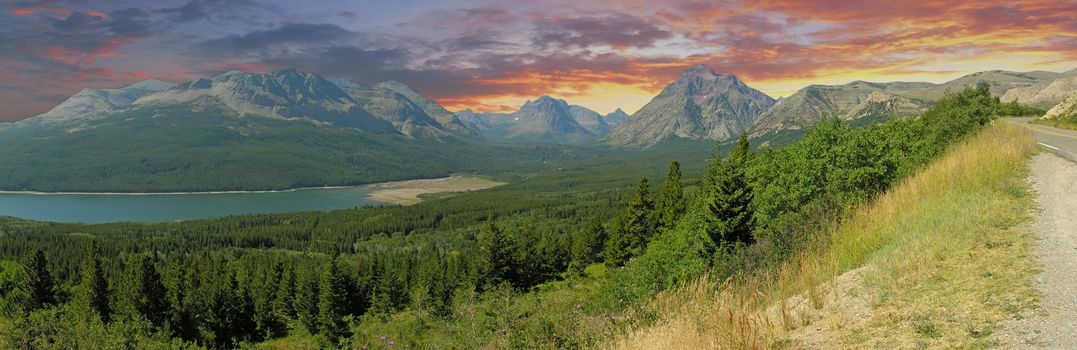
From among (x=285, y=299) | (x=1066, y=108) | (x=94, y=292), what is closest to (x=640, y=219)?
(x=1066, y=108)

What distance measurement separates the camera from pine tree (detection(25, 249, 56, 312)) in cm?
8531

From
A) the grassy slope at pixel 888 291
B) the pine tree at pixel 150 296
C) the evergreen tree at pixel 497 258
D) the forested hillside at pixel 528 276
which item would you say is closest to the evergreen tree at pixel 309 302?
the forested hillside at pixel 528 276

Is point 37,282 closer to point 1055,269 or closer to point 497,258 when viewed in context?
point 497,258

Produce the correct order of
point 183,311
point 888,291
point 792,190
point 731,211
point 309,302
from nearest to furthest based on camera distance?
point 888,291 < point 792,190 < point 731,211 < point 309,302 < point 183,311

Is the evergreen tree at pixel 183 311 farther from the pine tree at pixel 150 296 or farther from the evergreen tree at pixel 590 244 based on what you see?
the evergreen tree at pixel 590 244

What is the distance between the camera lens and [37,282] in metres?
86.6

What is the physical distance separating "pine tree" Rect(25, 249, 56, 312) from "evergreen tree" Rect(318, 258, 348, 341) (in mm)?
46098

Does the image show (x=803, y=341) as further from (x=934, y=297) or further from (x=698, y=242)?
(x=698, y=242)

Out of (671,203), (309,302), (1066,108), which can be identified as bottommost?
(309,302)

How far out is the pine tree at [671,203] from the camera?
230 ft

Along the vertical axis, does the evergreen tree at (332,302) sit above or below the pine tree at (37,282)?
below

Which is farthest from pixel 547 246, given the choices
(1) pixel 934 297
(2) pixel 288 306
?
(1) pixel 934 297

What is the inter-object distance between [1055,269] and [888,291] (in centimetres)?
298

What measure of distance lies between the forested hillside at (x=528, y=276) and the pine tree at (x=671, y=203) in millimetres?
305
